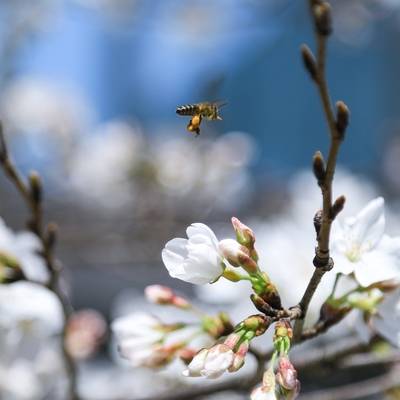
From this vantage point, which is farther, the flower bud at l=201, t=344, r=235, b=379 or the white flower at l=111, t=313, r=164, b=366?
the white flower at l=111, t=313, r=164, b=366

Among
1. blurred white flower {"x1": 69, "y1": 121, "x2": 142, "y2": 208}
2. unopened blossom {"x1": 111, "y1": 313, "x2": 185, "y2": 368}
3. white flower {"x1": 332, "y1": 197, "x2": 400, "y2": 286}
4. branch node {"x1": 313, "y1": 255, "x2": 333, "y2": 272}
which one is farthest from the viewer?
blurred white flower {"x1": 69, "y1": 121, "x2": 142, "y2": 208}

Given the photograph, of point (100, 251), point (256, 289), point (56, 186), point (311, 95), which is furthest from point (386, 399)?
point (311, 95)

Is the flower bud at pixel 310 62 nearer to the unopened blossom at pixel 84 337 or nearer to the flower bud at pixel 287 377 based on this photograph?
the flower bud at pixel 287 377

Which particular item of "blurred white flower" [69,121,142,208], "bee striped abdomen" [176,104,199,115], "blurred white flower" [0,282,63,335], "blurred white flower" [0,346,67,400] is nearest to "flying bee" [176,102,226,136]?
"bee striped abdomen" [176,104,199,115]

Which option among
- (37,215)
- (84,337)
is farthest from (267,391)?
(84,337)

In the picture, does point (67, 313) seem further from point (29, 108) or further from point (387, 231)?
point (29, 108)

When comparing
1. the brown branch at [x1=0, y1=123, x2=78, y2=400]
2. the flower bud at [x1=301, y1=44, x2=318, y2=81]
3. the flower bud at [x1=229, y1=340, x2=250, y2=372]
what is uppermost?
the flower bud at [x1=301, y1=44, x2=318, y2=81]

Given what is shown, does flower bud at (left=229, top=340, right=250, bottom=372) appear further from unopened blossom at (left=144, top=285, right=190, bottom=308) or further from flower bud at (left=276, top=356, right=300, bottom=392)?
unopened blossom at (left=144, top=285, right=190, bottom=308)
